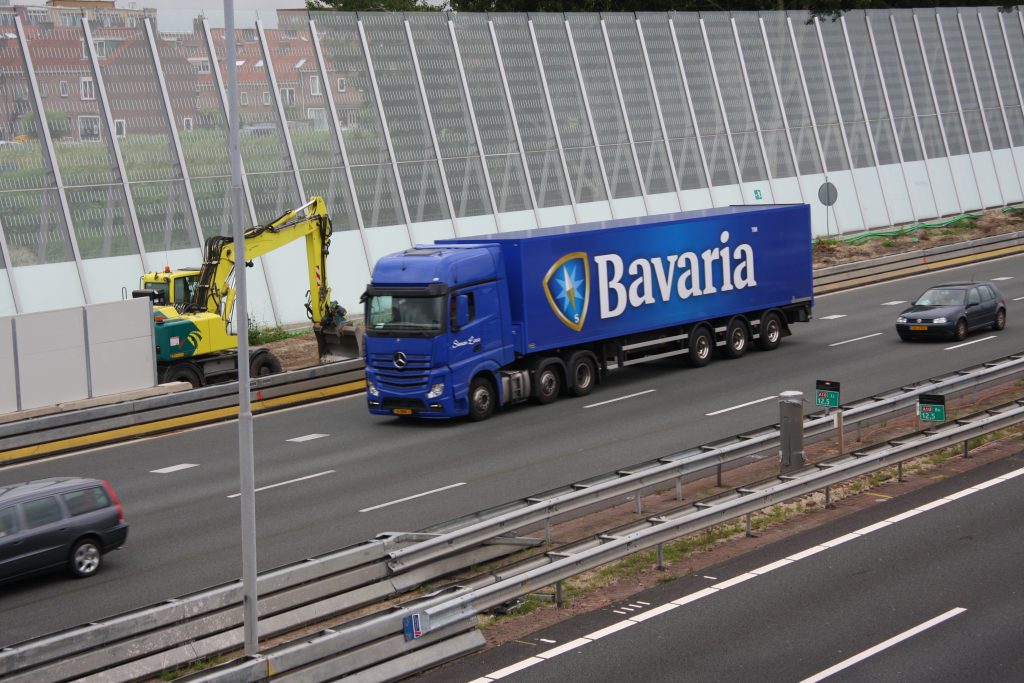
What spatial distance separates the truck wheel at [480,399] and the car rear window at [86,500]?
927 centimetres

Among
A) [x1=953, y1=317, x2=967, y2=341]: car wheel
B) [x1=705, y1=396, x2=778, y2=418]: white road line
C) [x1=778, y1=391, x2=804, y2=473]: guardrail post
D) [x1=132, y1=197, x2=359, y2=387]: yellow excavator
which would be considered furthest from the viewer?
[x1=953, y1=317, x2=967, y2=341]: car wheel

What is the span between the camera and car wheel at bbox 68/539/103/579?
627 inches

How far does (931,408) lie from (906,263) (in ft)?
88.5

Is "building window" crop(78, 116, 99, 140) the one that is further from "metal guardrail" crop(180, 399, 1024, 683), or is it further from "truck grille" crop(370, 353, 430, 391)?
"metal guardrail" crop(180, 399, 1024, 683)

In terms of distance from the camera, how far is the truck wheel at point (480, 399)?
2463 centimetres

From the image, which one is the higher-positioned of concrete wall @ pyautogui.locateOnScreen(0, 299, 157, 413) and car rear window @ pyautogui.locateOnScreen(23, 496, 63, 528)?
concrete wall @ pyautogui.locateOnScreen(0, 299, 157, 413)

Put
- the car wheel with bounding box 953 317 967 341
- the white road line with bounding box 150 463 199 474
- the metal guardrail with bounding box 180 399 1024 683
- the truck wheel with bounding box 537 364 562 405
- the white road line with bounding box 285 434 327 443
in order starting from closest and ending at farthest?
1. the metal guardrail with bounding box 180 399 1024 683
2. the white road line with bounding box 150 463 199 474
3. the white road line with bounding box 285 434 327 443
4. the truck wheel with bounding box 537 364 562 405
5. the car wheel with bounding box 953 317 967 341

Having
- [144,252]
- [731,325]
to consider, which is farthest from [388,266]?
[144,252]

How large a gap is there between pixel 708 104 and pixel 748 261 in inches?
780

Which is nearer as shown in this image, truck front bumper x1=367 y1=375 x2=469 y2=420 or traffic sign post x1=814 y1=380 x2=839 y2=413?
traffic sign post x1=814 y1=380 x2=839 y2=413

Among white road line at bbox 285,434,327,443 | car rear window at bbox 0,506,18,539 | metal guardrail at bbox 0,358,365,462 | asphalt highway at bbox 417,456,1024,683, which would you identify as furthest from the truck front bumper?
asphalt highway at bbox 417,456,1024,683

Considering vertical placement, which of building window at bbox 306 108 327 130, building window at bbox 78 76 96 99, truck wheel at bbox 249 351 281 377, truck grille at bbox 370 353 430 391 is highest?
building window at bbox 78 76 96 99

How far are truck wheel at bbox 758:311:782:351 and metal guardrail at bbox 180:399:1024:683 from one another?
44.4 ft

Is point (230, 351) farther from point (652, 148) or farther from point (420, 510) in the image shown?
point (652, 148)
